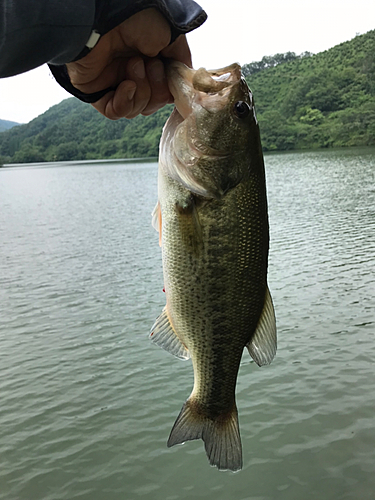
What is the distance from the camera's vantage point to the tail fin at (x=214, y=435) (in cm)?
254

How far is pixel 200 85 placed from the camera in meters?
2.11

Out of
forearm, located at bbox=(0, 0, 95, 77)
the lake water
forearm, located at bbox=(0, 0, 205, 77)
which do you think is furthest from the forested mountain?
forearm, located at bbox=(0, 0, 95, 77)

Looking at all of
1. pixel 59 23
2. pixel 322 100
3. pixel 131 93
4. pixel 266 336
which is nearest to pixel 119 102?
pixel 131 93

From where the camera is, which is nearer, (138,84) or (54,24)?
(54,24)

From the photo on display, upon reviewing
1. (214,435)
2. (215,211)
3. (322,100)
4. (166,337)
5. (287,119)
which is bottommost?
(214,435)

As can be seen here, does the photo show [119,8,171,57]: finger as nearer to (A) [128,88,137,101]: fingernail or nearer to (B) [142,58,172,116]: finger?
(B) [142,58,172,116]: finger

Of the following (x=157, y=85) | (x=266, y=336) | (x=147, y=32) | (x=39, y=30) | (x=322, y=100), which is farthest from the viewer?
(x=322, y=100)

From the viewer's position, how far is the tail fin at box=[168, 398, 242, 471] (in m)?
2.54

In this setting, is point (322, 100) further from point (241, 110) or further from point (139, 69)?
point (139, 69)

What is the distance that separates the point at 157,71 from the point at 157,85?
77 mm

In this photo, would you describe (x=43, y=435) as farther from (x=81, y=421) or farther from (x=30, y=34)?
(x=30, y=34)

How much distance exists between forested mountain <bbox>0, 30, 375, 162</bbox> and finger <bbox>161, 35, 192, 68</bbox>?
229 feet

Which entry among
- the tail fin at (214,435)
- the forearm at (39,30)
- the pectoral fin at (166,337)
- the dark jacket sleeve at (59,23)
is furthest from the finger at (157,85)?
the tail fin at (214,435)

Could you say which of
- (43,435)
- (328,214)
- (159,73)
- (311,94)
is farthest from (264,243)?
(311,94)
